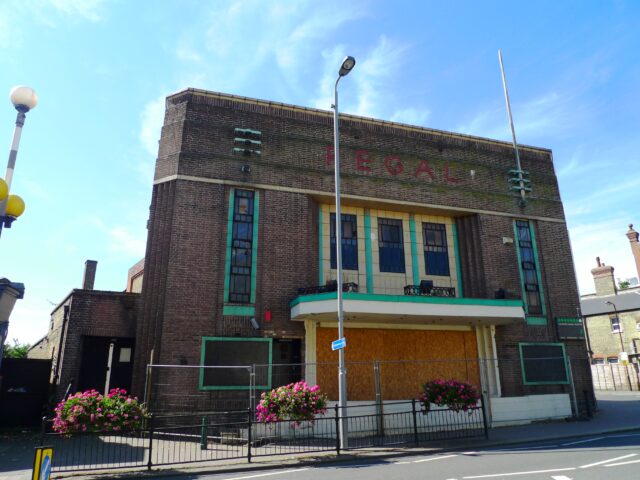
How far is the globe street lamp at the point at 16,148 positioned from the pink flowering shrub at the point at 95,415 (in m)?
4.78

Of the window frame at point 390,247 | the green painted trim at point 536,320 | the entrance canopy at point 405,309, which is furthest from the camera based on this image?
the green painted trim at point 536,320

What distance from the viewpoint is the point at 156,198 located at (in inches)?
720

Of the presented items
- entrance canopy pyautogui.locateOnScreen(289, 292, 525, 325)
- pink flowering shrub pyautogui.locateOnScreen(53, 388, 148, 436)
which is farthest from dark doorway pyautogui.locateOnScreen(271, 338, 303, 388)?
pink flowering shrub pyautogui.locateOnScreen(53, 388, 148, 436)

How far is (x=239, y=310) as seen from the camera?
56.6 feet

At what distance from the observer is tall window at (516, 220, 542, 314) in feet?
68.9

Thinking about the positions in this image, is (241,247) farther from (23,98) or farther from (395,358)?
(23,98)

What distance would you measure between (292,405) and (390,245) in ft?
32.8

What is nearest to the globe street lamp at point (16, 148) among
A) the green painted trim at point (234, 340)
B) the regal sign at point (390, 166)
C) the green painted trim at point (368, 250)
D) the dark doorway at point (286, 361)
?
the green painted trim at point (234, 340)

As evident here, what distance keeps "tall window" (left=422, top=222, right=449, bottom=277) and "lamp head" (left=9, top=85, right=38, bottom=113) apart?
52.4 feet

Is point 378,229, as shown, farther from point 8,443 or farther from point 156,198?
point 8,443

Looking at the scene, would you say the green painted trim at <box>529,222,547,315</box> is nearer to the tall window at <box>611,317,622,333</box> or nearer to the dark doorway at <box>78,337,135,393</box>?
the dark doorway at <box>78,337,135,393</box>

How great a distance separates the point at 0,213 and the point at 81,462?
6.55 m

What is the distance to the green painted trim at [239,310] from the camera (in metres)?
17.2

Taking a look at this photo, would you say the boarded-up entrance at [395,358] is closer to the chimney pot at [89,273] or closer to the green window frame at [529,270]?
the green window frame at [529,270]
